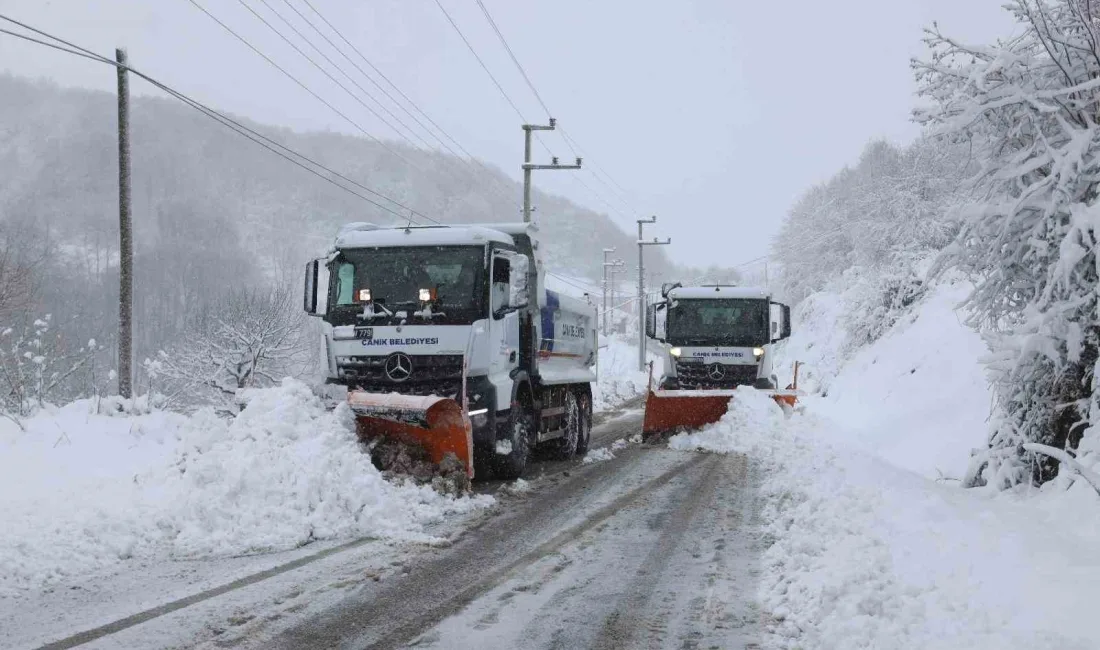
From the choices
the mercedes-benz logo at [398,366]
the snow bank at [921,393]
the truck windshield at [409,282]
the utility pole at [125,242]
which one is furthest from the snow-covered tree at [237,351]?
the snow bank at [921,393]

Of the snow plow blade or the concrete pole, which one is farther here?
the concrete pole

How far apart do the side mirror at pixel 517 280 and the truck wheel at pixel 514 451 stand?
4.04 ft

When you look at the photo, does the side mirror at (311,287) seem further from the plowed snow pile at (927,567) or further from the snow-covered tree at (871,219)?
the snow-covered tree at (871,219)

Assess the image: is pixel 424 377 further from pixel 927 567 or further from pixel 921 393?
pixel 921 393

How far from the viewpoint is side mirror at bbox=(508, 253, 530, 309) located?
9984 millimetres

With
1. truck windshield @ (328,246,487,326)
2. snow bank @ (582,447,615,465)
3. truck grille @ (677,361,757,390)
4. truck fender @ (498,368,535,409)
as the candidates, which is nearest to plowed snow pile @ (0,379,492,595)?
truck windshield @ (328,246,487,326)

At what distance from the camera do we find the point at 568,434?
13.4 meters

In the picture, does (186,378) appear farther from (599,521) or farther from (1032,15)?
(1032,15)

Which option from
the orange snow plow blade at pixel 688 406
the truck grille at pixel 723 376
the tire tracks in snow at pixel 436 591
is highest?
the truck grille at pixel 723 376

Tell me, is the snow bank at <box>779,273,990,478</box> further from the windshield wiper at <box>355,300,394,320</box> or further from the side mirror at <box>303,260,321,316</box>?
the side mirror at <box>303,260,321,316</box>

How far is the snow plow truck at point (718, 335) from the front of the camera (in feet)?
55.9

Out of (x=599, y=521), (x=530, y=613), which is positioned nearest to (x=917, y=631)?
(x=530, y=613)

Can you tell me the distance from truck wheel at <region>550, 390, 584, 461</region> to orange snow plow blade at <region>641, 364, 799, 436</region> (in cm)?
261

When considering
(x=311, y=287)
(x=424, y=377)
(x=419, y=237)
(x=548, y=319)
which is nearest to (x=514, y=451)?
(x=424, y=377)
